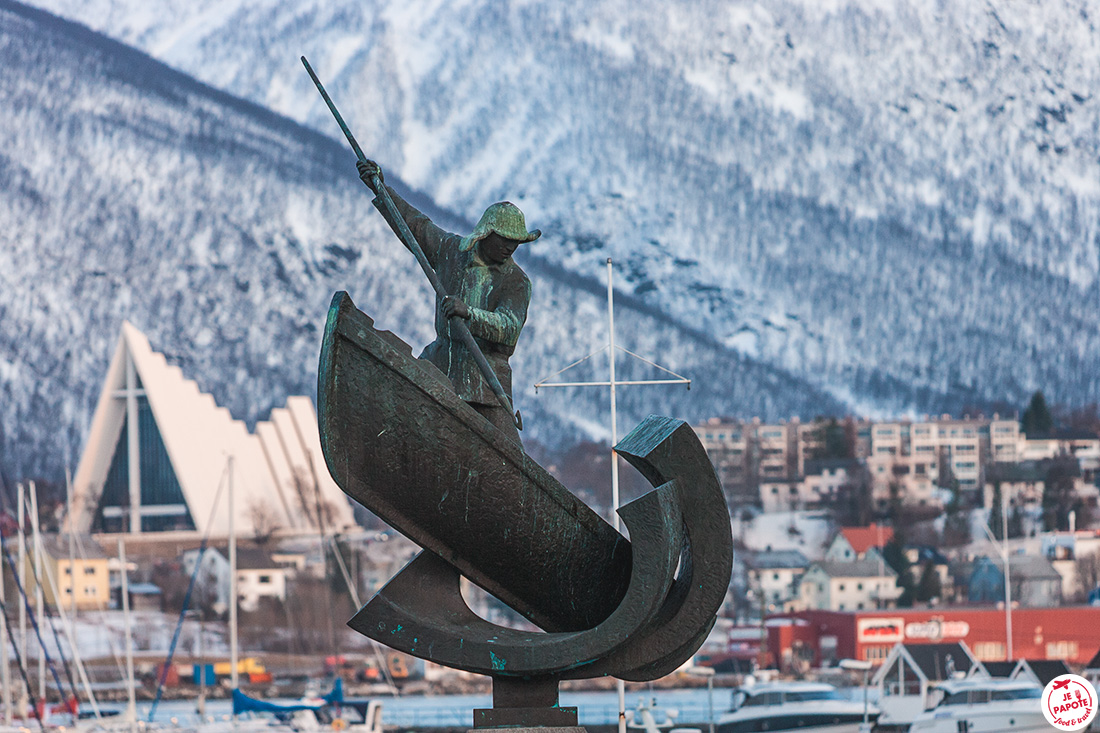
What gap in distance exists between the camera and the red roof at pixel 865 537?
61531 millimetres

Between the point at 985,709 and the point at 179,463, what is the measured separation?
41.0m

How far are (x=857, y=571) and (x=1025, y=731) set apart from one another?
29131 millimetres

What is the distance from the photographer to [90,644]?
55.0m

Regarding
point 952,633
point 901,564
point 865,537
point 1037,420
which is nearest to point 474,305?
point 952,633

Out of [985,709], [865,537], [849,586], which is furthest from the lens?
[865,537]

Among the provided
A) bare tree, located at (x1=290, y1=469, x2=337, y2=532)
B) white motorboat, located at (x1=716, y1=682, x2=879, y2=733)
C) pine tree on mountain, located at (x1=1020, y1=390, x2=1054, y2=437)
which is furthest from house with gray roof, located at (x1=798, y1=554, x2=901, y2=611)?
white motorboat, located at (x1=716, y1=682, x2=879, y2=733)

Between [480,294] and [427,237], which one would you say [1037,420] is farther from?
[480,294]

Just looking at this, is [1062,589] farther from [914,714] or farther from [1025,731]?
[1025,731]

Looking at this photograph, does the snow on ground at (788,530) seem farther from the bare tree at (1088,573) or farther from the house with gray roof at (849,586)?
the bare tree at (1088,573)

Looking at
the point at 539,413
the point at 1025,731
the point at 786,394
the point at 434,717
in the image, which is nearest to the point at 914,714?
the point at 1025,731

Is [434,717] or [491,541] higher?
[491,541]

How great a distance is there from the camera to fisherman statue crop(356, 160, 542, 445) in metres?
7.90

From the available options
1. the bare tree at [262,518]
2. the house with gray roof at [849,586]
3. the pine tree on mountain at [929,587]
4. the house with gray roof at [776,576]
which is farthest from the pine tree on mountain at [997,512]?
the bare tree at [262,518]

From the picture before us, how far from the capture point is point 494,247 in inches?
319
